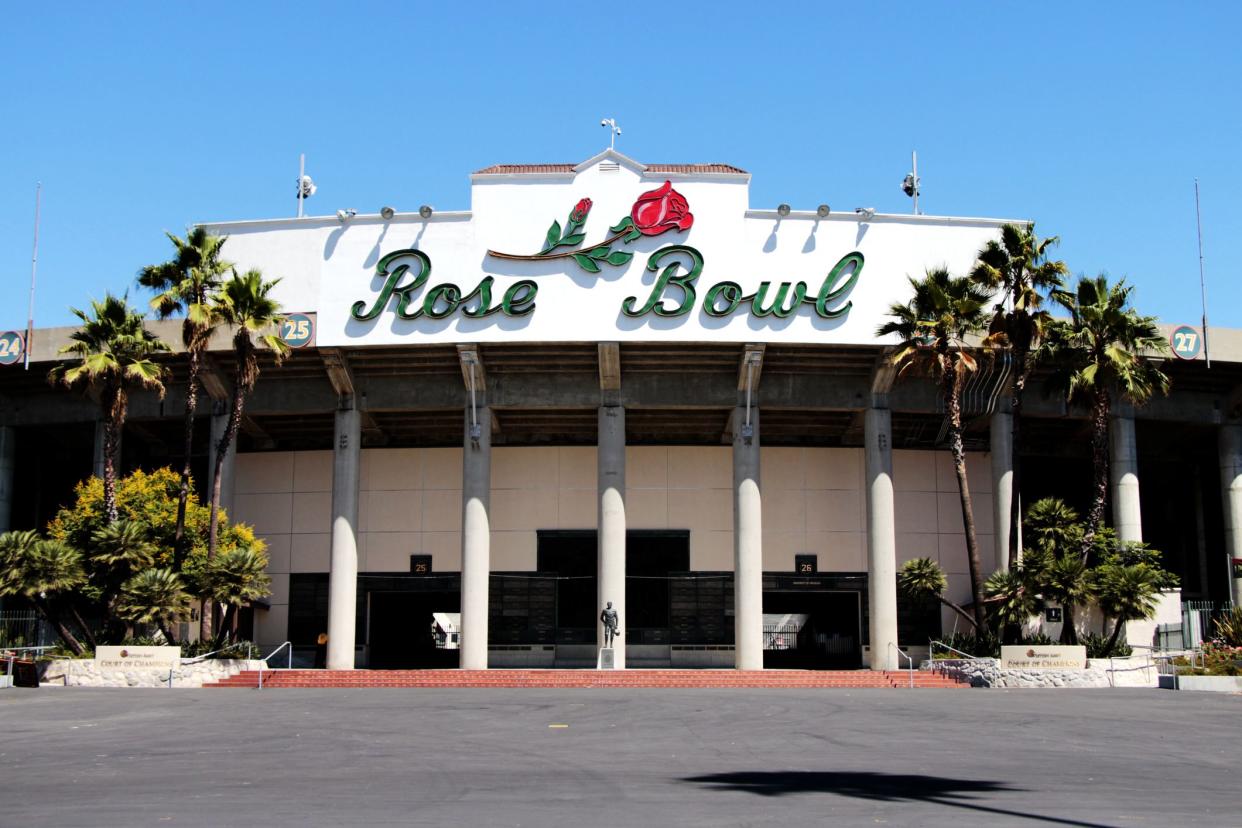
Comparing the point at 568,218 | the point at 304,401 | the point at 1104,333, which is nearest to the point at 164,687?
the point at 304,401

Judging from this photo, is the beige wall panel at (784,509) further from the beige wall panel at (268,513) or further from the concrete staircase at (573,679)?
the beige wall panel at (268,513)

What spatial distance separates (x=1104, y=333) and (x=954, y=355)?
4.91 meters

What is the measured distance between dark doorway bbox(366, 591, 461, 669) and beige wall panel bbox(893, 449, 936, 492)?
60.3 feet

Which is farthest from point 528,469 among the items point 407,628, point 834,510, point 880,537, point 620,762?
point 620,762

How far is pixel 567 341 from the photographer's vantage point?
41.6 m

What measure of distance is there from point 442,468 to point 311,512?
563 cm

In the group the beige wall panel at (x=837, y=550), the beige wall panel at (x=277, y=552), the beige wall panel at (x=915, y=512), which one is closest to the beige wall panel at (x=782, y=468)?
the beige wall panel at (x=837, y=550)

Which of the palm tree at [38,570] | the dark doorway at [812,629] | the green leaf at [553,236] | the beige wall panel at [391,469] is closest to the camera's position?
the palm tree at [38,570]

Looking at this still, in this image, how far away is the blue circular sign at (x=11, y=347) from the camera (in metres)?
43.6

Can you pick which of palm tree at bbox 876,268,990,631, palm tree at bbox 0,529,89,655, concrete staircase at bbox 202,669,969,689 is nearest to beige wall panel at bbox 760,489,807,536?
palm tree at bbox 876,268,990,631

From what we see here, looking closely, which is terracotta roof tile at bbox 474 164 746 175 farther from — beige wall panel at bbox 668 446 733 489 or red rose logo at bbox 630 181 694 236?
beige wall panel at bbox 668 446 733 489

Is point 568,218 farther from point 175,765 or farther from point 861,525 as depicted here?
point 175,765

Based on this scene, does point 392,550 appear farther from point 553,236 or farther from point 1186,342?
point 1186,342

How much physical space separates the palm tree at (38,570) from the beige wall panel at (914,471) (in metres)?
30.1
